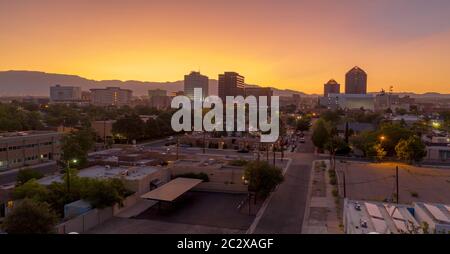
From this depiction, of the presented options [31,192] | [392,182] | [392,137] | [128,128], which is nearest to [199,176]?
[31,192]

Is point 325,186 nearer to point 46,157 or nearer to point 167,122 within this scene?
point 46,157

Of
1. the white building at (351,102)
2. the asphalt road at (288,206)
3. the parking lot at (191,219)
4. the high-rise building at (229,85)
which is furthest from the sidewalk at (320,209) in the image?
the high-rise building at (229,85)

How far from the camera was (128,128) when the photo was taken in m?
43.0

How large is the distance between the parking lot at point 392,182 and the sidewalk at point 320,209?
3.63 feet

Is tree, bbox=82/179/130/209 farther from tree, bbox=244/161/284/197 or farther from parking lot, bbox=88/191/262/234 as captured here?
tree, bbox=244/161/284/197

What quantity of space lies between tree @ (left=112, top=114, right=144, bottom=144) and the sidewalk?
24.3m

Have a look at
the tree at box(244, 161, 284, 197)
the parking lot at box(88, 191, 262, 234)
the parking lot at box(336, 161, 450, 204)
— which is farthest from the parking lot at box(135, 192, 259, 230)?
the parking lot at box(336, 161, 450, 204)

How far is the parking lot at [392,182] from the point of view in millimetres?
19969

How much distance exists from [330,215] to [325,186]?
20.2 ft

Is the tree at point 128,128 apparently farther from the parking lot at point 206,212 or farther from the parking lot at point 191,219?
the parking lot at point 191,219

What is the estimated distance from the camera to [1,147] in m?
27.8
